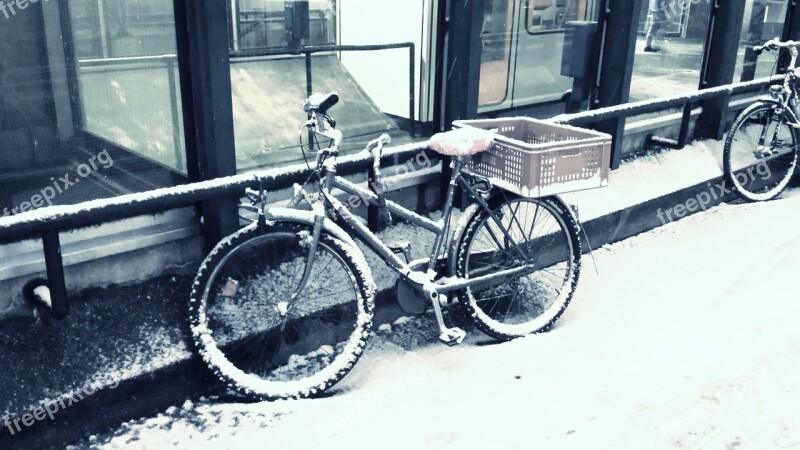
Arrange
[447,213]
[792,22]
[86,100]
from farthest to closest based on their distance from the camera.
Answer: [792,22], [447,213], [86,100]

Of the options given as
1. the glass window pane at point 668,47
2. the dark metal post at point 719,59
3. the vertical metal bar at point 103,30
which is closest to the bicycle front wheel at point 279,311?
the vertical metal bar at point 103,30

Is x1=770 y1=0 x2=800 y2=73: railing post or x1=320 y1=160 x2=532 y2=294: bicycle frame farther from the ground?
x1=770 y1=0 x2=800 y2=73: railing post

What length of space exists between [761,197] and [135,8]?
6.01 metres

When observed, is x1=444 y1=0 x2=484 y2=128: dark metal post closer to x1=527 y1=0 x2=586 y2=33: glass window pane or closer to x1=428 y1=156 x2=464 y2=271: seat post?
x1=428 y1=156 x2=464 y2=271: seat post

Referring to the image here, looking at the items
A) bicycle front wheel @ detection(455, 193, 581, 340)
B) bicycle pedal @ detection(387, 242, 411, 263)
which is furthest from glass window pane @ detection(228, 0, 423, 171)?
bicycle front wheel @ detection(455, 193, 581, 340)

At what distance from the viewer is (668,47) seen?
7527 millimetres

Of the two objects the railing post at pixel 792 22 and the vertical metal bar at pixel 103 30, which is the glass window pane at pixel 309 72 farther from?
the railing post at pixel 792 22

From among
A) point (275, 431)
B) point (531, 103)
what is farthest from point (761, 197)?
point (275, 431)

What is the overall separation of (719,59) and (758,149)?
1066mm

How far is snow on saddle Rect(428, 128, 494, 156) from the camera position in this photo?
4078mm

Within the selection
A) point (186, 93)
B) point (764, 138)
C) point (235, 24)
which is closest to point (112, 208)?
point (186, 93)

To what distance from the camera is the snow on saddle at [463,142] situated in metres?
4.08

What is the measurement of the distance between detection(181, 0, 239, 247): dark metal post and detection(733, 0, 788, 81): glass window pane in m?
6.34

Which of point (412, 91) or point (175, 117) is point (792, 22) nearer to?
point (412, 91)
